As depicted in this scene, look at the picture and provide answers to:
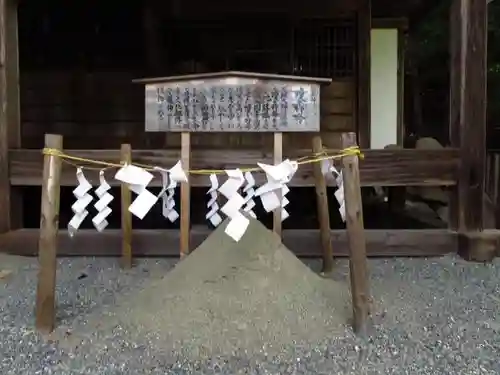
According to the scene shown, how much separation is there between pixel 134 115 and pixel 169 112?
3826mm

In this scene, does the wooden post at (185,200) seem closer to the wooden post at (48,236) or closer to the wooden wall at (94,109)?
the wooden post at (48,236)

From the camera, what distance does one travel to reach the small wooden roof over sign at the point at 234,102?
18.4 ft

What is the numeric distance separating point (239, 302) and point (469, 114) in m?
3.23

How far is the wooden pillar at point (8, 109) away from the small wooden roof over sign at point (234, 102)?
1576mm

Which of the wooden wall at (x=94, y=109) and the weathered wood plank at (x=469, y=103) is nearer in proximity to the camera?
the weathered wood plank at (x=469, y=103)

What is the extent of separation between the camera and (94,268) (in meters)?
6.08

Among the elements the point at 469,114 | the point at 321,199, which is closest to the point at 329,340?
the point at 321,199

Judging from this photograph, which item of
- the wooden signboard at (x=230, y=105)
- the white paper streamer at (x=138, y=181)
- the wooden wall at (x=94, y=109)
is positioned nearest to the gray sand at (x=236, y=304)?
the white paper streamer at (x=138, y=181)

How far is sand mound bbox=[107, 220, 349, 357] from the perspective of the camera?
12.8 ft

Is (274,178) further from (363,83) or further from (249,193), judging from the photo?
(363,83)

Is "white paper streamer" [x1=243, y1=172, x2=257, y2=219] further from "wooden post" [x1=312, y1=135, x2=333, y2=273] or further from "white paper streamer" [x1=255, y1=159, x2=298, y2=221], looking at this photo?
"wooden post" [x1=312, y1=135, x2=333, y2=273]

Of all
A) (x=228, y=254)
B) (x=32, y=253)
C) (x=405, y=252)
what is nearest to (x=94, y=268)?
(x=32, y=253)

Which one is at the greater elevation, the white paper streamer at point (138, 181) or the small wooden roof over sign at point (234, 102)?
the small wooden roof over sign at point (234, 102)

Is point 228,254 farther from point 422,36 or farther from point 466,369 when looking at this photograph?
point 422,36
